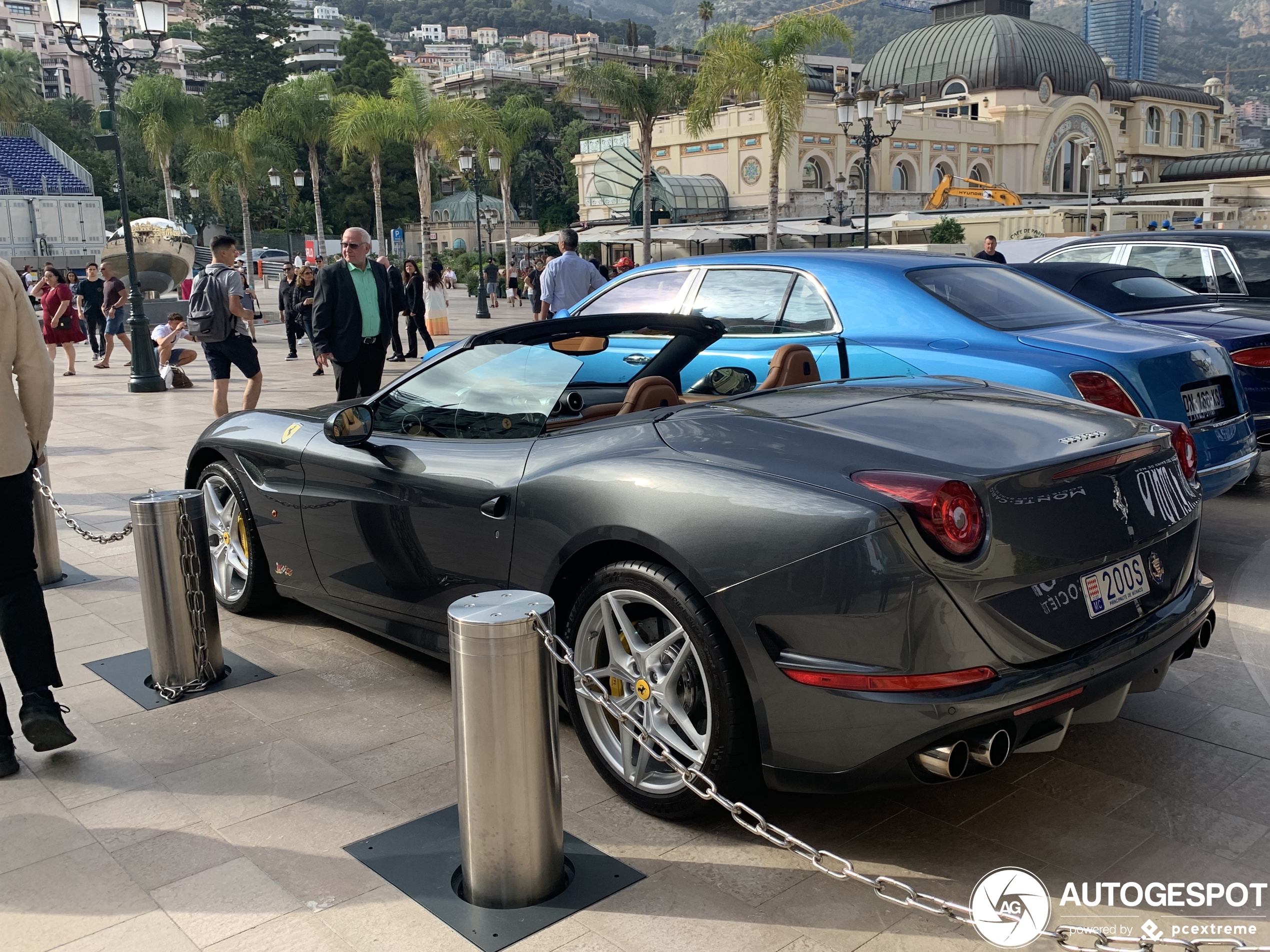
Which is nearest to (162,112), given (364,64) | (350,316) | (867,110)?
(867,110)

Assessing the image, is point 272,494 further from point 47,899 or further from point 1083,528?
point 1083,528

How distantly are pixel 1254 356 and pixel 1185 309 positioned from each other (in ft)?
4.34

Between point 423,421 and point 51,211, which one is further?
point 51,211

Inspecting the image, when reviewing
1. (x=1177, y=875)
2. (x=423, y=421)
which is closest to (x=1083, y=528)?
(x=1177, y=875)

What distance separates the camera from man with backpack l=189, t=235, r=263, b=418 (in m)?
9.66

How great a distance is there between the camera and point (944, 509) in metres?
2.67

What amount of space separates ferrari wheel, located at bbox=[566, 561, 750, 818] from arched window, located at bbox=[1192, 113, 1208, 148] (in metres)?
96.3

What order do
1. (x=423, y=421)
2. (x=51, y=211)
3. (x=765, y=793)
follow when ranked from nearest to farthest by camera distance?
1. (x=765, y=793)
2. (x=423, y=421)
3. (x=51, y=211)

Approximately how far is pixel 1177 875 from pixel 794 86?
1231 inches

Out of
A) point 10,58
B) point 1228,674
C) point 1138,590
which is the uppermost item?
point 10,58

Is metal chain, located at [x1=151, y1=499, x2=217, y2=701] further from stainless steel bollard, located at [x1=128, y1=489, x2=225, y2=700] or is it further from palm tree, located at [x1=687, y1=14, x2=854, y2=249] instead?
palm tree, located at [x1=687, y1=14, x2=854, y2=249]

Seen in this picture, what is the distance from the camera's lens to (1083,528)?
2867 millimetres

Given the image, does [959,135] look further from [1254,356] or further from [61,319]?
[1254,356]

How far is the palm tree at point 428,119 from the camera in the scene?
A: 42.8m
